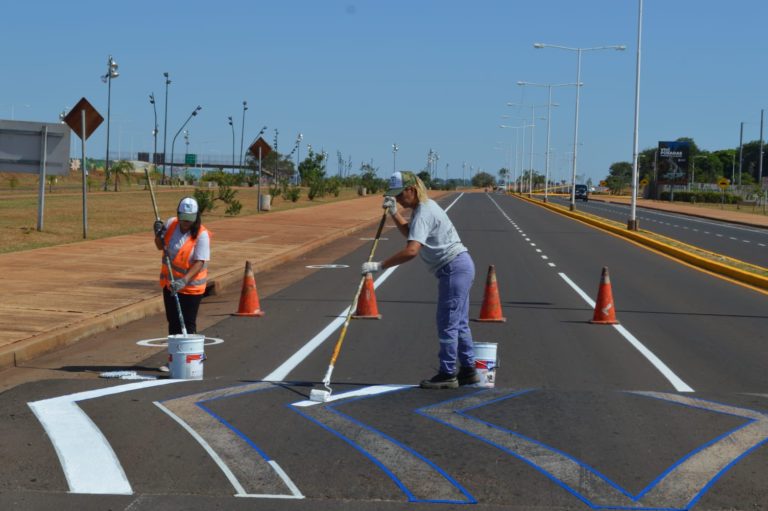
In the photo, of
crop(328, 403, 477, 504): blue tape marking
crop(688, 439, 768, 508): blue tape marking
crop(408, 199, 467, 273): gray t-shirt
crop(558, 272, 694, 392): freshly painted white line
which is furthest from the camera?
crop(558, 272, 694, 392): freshly painted white line

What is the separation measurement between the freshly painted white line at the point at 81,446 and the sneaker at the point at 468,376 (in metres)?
2.72

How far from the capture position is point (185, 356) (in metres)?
9.03

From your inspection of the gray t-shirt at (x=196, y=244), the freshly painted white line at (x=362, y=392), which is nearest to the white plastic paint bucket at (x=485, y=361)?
the freshly painted white line at (x=362, y=392)

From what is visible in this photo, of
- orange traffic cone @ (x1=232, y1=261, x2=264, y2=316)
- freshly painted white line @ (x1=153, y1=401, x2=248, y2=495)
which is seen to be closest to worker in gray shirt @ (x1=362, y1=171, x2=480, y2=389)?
freshly painted white line @ (x1=153, y1=401, x2=248, y2=495)

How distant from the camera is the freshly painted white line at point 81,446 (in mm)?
5949

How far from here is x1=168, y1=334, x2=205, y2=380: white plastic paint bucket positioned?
9008 mm

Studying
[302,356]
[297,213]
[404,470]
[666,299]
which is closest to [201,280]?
[302,356]

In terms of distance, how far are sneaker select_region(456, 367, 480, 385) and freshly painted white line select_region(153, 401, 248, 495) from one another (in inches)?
95.8

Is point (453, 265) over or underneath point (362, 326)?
over

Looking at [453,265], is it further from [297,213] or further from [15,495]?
[297,213]

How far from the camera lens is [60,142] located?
24.6 m

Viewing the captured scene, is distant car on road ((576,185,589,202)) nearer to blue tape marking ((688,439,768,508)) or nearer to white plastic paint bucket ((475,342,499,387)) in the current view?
white plastic paint bucket ((475,342,499,387))

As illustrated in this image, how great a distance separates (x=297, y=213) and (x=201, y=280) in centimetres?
3596

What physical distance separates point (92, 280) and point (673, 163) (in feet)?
363
